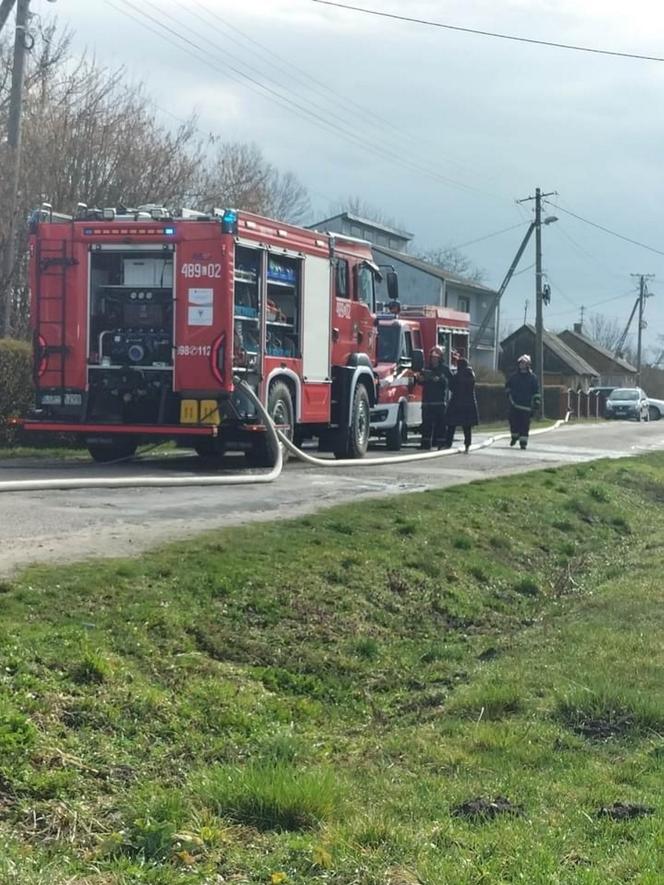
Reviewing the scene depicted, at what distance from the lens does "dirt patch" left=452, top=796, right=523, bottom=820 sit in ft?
15.8

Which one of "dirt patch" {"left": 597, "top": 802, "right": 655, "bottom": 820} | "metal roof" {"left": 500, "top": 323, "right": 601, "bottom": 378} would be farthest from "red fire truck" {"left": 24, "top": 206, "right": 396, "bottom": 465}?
"metal roof" {"left": 500, "top": 323, "right": 601, "bottom": 378}

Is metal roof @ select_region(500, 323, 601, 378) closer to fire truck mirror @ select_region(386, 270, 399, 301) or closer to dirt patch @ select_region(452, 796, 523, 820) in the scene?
fire truck mirror @ select_region(386, 270, 399, 301)

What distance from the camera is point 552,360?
274 ft

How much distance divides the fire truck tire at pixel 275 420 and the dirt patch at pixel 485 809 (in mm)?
10910

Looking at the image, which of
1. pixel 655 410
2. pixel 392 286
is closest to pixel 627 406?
pixel 655 410

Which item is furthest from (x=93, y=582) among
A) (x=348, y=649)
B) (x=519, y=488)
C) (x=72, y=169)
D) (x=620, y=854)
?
(x=72, y=169)

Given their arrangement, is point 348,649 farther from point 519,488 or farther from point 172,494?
point 519,488

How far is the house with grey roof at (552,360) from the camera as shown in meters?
81.5

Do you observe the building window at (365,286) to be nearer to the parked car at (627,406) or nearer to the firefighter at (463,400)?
the firefighter at (463,400)

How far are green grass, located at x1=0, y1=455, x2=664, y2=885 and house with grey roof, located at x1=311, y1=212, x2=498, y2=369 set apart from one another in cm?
5608

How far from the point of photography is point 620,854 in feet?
14.3

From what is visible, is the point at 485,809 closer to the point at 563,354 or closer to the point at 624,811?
the point at 624,811

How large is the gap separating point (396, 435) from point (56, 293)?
922 cm

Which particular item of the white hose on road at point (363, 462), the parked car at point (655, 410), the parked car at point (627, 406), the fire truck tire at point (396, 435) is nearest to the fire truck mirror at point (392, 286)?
the white hose on road at point (363, 462)
